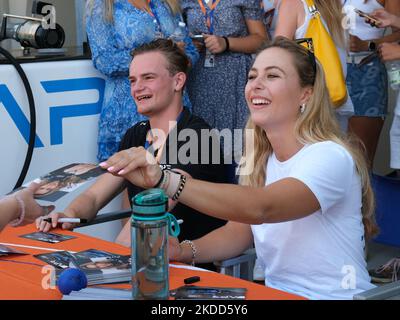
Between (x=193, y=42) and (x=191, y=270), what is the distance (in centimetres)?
215

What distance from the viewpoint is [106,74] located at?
12.5 feet

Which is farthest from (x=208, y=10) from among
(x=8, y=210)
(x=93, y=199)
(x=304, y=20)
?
(x=8, y=210)

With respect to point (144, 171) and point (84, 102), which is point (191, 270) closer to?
point (144, 171)

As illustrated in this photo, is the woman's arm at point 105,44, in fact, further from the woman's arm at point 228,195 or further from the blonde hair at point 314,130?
the woman's arm at point 228,195

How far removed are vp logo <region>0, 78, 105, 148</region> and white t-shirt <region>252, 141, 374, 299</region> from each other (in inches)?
74.9

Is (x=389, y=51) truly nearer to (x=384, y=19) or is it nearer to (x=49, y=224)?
(x=384, y=19)

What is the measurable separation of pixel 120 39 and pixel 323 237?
198cm

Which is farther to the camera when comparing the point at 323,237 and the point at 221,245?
the point at 221,245

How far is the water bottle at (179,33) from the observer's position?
3736 mm

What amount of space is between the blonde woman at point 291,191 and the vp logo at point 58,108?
166 centimetres

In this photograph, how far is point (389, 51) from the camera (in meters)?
3.62

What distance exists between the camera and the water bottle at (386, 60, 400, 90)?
351 centimetres

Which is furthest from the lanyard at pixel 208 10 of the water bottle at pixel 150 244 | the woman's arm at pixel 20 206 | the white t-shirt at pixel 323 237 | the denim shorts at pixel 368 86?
the water bottle at pixel 150 244

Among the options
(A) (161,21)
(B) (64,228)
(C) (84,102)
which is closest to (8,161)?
(C) (84,102)
